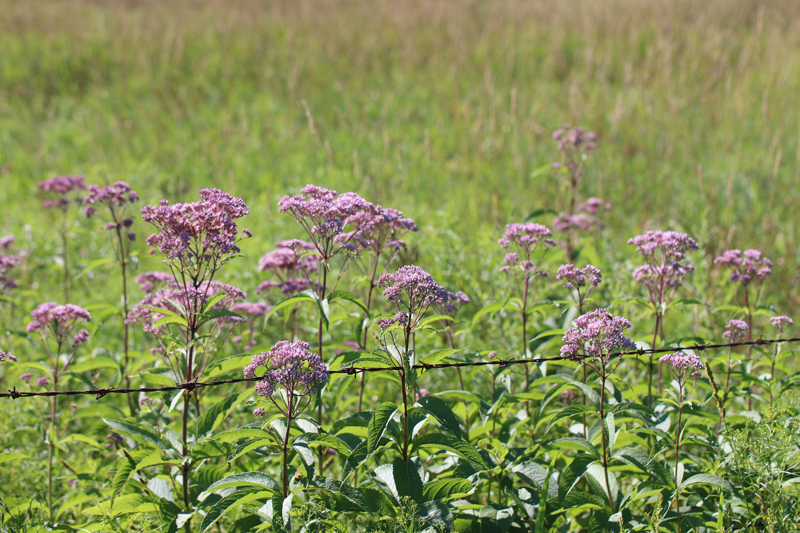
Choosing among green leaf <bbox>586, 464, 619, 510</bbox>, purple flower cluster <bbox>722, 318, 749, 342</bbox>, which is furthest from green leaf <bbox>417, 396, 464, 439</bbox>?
purple flower cluster <bbox>722, 318, 749, 342</bbox>

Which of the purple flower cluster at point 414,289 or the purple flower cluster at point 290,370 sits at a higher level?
the purple flower cluster at point 414,289

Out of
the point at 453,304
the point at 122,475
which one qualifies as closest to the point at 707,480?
the point at 453,304

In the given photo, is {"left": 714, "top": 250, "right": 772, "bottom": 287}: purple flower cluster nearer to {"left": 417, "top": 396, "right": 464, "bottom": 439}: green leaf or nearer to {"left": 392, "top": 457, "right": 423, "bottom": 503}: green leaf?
{"left": 417, "top": 396, "right": 464, "bottom": 439}: green leaf

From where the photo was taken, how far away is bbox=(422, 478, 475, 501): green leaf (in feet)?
8.00

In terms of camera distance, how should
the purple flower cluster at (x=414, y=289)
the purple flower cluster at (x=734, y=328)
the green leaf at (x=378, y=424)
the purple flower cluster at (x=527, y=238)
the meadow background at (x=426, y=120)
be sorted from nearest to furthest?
the green leaf at (x=378, y=424), the purple flower cluster at (x=414, y=289), the purple flower cluster at (x=734, y=328), the purple flower cluster at (x=527, y=238), the meadow background at (x=426, y=120)

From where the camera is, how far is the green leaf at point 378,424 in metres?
2.21

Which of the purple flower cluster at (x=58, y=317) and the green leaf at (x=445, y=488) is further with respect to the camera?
the purple flower cluster at (x=58, y=317)

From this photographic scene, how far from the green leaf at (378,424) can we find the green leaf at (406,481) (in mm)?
248

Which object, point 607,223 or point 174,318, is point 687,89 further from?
point 174,318

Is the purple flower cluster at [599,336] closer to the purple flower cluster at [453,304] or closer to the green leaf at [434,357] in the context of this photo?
the green leaf at [434,357]

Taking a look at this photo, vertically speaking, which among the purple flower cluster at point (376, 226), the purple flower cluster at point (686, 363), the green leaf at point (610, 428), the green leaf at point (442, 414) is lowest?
the green leaf at point (610, 428)

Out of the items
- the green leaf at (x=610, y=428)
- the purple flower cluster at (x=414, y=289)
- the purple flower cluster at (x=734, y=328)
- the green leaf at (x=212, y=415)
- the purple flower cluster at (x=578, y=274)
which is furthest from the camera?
the purple flower cluster at (x=734, y=328)

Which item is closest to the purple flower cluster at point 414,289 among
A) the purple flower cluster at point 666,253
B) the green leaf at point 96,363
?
the purple flower cluster at point 666,253

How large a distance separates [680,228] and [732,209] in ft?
3.76
